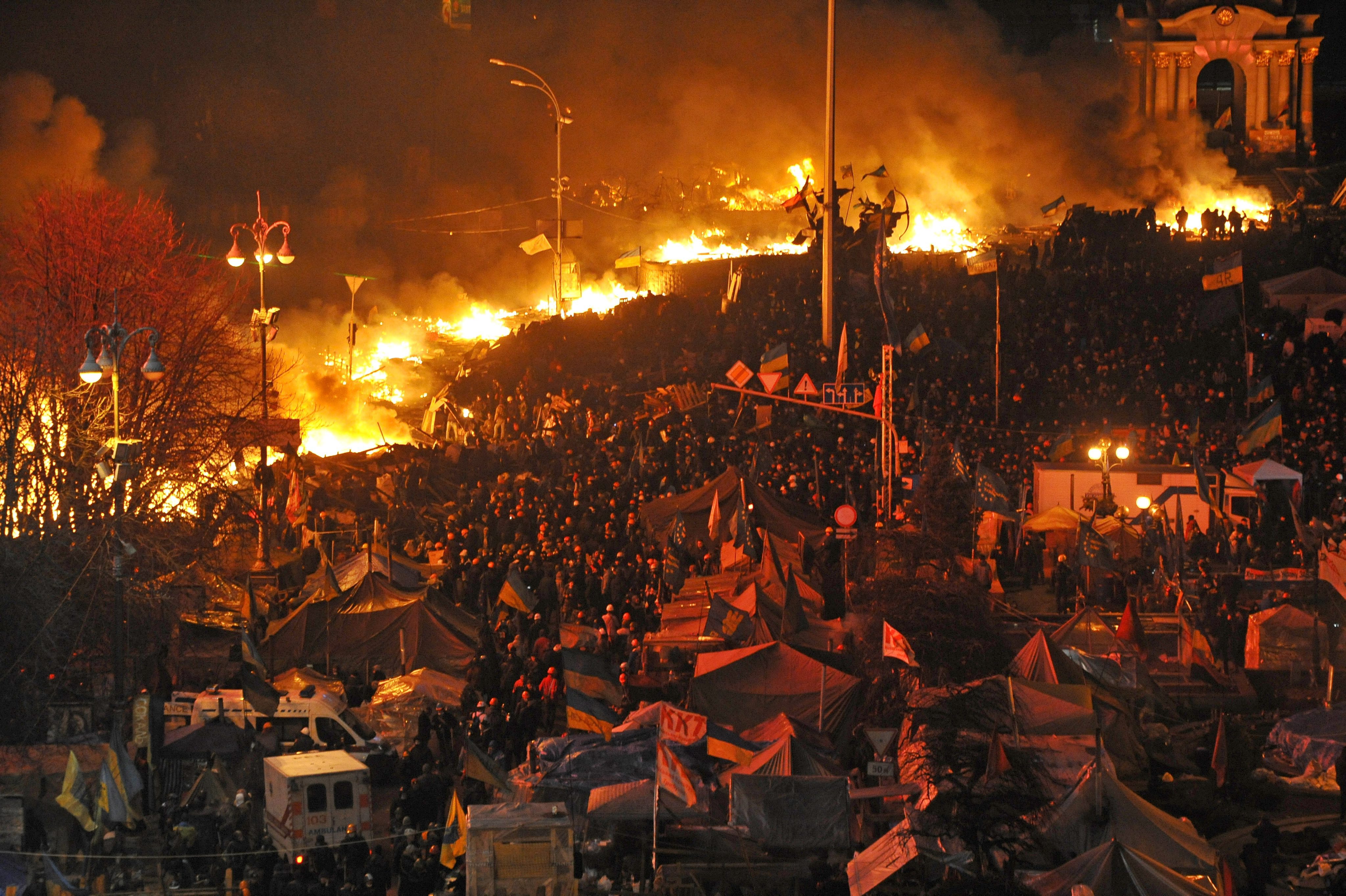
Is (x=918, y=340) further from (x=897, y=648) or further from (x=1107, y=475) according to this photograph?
(x=897, y=648)

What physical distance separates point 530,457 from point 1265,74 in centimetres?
3443

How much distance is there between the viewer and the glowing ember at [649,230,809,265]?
4541 cm

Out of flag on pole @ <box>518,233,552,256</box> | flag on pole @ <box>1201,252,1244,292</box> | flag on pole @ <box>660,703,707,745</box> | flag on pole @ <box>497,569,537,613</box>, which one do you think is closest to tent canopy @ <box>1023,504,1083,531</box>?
flag on pole @ <box>1201,252,1244,292</box>

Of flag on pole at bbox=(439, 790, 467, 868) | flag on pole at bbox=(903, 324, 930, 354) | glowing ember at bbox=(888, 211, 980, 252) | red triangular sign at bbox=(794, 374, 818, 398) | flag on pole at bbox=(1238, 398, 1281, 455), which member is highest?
glowing ember at bbox=(888, 211, 980, 252)

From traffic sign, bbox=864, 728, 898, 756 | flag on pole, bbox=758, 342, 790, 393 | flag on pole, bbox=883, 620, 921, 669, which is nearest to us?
traffic sign, bbox=864, 728, 898, 756

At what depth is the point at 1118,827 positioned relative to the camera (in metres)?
12.8

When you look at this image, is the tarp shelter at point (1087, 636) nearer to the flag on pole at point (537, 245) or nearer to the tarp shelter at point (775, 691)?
the tarp shelter at point (775, 691)

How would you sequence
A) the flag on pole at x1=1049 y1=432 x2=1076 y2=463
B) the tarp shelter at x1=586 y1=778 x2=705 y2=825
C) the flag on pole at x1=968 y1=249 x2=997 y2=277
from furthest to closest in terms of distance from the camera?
1. the flag on pole at x1=968 y1=249 x2=997 y2=277
2. the flag on pole at x1=1049 y1=432 x2=1076 y2=463
3. the tarp shelter at x1=586 y1=778 x2=705 y2=825

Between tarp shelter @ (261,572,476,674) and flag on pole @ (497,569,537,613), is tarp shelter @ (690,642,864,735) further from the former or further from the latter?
tarp shelter @ (261,572,476,674)

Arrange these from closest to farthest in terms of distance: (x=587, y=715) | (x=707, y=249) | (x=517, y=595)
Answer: (x=587, y=715), (x=517, y=595), (x=707, y=249)

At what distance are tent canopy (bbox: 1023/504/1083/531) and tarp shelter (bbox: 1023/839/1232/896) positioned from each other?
12025 millimetres

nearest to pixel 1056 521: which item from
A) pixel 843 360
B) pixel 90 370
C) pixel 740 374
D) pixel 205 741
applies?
pixel 843 360

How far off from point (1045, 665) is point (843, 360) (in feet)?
33.6

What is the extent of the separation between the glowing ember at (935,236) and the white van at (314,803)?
93.1ft
